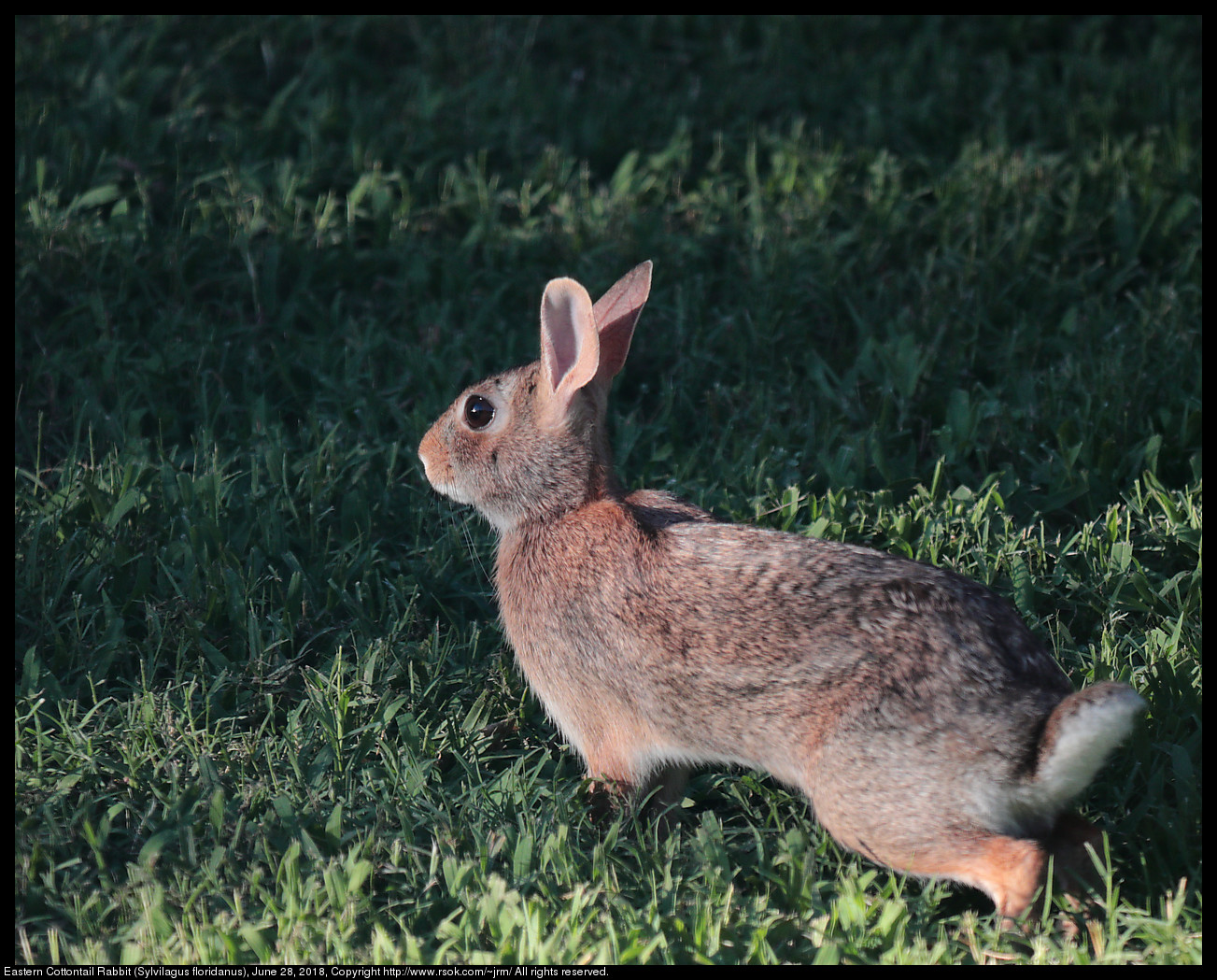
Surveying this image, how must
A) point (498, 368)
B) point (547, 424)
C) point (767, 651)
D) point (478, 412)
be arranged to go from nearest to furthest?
point (767, 651) < point (547, 424) < point (478, 412) < point (498, 368)

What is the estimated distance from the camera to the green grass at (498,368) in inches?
127

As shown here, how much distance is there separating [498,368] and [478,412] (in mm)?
1386

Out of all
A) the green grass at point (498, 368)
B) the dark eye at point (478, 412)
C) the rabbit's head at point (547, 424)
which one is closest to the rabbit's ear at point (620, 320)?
the rabbit's head at point (547, 424)

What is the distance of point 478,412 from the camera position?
13.3 ft

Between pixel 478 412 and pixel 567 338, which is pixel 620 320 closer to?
pixel 567 338

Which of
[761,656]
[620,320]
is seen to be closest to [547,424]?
[620,320]

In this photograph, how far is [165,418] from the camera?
5020 mm

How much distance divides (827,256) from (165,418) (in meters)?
2.96

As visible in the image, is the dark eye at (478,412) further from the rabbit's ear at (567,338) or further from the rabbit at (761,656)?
the rabbit's ear at (567,338)

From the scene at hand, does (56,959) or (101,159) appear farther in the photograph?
(101,159)

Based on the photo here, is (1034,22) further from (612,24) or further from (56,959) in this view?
(56,959)

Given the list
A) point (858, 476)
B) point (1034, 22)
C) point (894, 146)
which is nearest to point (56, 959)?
point (858, 476)

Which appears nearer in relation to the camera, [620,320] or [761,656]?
[761,656]

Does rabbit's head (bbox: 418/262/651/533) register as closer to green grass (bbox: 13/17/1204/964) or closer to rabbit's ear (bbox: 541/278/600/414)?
rabbit's ear (bbox: 541/278/600/414)
